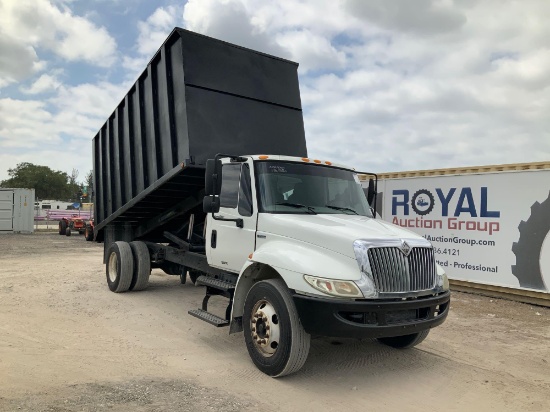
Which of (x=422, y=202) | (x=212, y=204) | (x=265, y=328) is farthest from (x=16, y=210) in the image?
(x=265, y=328)

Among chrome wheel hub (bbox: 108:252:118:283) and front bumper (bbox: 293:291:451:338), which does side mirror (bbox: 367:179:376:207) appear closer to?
front bumper (bbox: 293:291:451:338)

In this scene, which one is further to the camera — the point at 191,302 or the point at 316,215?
the point at 191,302

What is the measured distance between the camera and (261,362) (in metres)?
4.86

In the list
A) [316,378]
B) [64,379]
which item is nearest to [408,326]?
[316,378]

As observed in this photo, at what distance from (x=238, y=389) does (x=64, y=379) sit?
178 centimetres

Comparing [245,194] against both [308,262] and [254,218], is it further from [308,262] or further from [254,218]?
[308,262]

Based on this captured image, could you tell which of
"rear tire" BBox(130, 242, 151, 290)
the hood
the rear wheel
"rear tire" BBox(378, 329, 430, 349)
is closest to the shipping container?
the rear wheel

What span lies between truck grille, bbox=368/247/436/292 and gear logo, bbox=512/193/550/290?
577cm

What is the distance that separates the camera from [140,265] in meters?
8.99

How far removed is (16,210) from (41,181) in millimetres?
42770

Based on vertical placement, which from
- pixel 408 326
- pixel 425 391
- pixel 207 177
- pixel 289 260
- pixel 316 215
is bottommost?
pixel 425 391

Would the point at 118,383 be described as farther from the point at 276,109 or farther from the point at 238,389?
the point at 276,109

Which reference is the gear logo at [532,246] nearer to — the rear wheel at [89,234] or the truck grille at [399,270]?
the truck grille at [399,270]

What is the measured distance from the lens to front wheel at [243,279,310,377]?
4.54 meters
